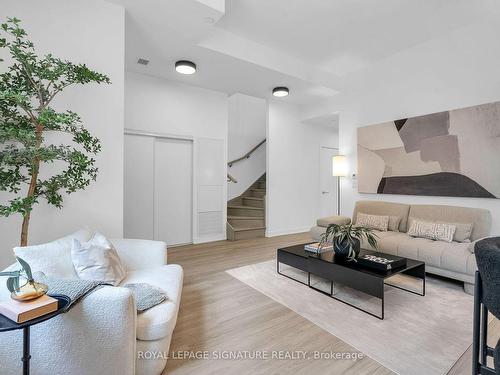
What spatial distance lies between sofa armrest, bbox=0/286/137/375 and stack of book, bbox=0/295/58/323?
0.16 metres

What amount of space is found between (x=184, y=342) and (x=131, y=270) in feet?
2.63

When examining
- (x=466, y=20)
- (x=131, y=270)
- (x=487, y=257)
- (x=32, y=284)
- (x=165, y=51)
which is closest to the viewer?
(x=487, y=257)

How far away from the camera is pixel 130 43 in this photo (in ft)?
11.0

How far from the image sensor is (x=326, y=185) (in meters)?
6.42

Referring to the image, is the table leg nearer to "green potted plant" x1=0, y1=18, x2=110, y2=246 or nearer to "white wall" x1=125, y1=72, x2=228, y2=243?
"green potted plant" x1=0, y1=18, x2=110, y2=246

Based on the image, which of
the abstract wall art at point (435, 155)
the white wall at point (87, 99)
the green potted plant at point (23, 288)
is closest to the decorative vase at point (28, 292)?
the green potted plant at point (23, 288)

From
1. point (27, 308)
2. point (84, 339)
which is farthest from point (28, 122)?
point (84, 339)

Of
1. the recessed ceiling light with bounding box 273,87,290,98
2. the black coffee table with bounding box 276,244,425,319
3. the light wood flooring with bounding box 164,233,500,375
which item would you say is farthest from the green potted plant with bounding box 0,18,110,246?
the recessed ceiling light with bounding box 273,87,290,98

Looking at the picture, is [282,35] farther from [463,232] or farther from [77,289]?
[77,289]

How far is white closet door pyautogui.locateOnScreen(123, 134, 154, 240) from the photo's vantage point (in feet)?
13.6

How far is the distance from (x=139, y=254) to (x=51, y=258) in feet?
2.49

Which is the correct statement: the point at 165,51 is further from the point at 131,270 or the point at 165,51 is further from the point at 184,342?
the point at 184,342

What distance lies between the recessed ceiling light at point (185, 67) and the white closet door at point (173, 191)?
1.20 m

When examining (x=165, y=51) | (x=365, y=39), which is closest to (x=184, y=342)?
(x=165, y=51)
